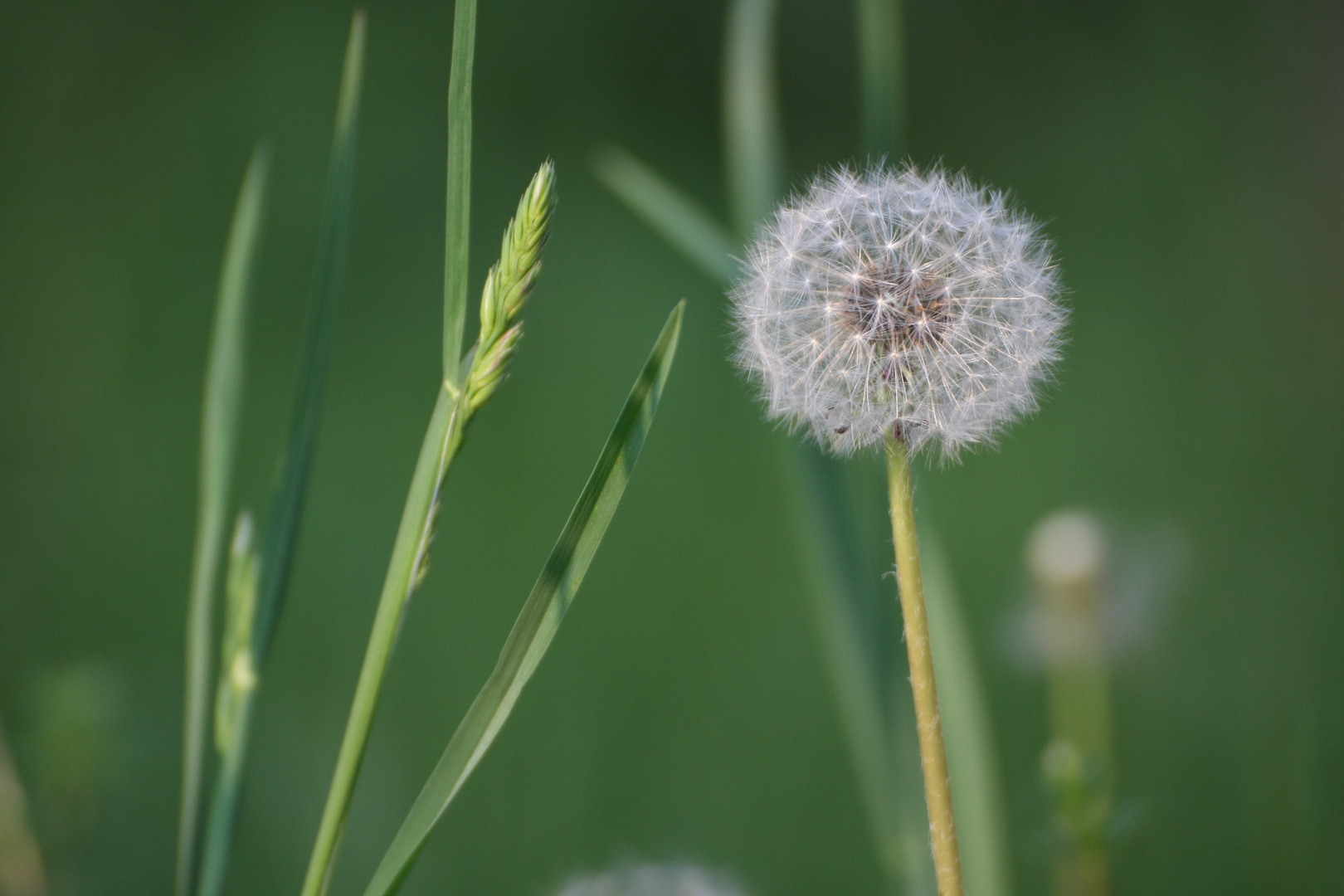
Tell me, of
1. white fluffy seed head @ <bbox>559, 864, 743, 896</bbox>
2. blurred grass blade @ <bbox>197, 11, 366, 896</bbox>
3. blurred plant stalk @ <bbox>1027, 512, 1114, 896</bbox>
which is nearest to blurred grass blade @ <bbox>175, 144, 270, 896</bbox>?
blurred grass blade @ <bbox>197, 11, 366, 896</bbox>

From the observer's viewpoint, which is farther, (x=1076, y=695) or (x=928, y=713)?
(x=1076, y=695)

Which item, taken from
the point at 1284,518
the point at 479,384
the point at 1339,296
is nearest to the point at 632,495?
the point at 1284,518

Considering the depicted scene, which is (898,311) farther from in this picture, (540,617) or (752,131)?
(752,131)

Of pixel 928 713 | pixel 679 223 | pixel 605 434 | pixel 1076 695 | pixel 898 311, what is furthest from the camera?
pixel 605 434

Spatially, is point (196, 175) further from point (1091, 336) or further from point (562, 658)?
point (1091, 336)

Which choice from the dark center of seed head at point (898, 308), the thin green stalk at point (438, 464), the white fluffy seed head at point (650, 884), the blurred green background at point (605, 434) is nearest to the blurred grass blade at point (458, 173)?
the thin green stalk at point (438, 464)

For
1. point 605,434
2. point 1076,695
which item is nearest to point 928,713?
point 1076,695
